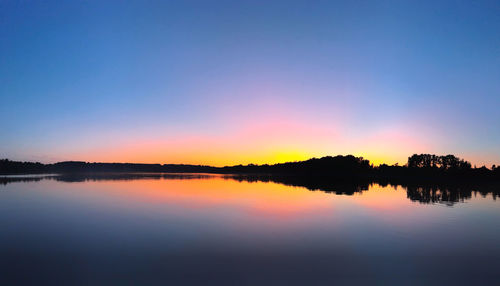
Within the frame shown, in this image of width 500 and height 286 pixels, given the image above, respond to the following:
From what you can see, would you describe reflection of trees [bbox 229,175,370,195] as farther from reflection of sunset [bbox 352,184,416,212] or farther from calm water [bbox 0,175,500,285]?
calm water [bbox 0,175,500,285]

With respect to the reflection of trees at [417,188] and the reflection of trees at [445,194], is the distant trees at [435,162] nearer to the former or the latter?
the reflection of trees at [417,188]

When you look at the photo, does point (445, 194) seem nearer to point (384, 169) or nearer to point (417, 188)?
point (417, 188)

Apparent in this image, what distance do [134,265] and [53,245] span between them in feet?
17.0

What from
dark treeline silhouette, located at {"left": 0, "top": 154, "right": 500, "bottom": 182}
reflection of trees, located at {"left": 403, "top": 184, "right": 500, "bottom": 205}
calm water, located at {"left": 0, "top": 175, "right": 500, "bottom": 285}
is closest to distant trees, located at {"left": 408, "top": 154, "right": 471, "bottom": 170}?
dark treeline silhouette, located at {"left": 0, "top": 154, "right": 500, "bottom": 182}

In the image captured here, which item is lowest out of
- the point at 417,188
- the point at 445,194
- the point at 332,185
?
the point at 332,185

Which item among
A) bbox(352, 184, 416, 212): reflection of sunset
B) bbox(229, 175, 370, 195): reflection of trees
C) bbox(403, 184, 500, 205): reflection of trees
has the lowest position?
bbox(229, 175, 370, 195): reflection of trees

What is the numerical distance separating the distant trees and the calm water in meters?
104

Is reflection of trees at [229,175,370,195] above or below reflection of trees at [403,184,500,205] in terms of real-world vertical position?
below

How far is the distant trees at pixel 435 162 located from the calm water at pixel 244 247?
4106 inches

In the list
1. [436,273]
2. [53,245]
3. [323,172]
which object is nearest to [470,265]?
[436,273]

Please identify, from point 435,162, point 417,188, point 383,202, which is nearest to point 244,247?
point 383,202

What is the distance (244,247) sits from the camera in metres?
13.5

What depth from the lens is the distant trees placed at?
111 metres

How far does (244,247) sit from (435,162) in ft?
407
